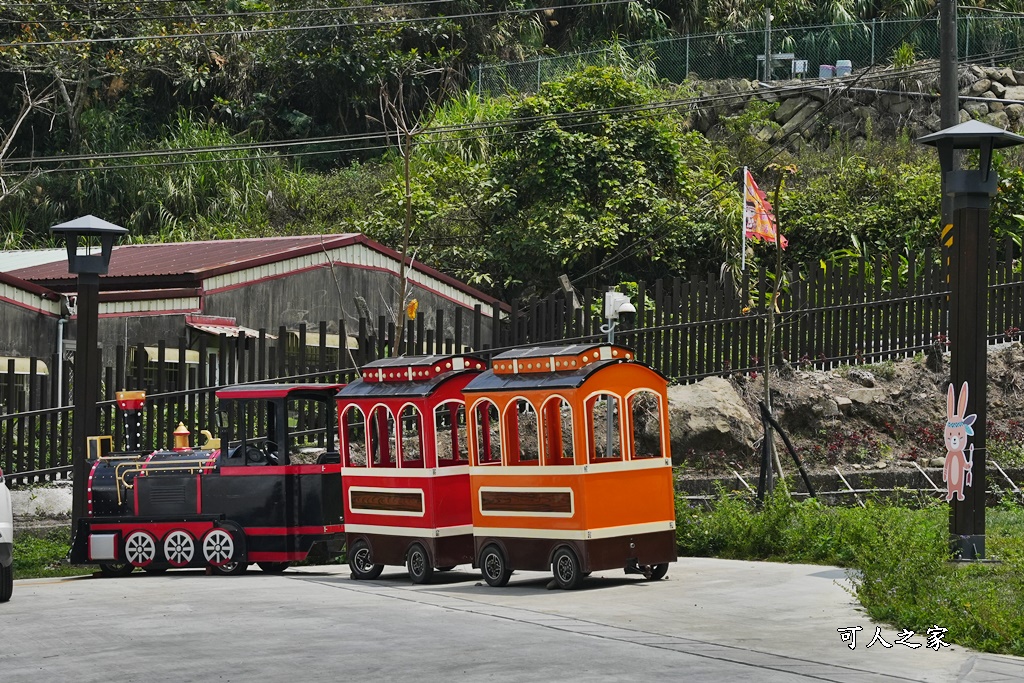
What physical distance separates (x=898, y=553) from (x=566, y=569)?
3075 mm

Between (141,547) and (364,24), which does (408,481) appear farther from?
(364,24)

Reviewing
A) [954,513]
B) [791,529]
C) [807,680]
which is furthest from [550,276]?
[807,680]

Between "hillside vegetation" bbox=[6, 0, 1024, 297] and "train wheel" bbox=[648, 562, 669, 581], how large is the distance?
1504cm

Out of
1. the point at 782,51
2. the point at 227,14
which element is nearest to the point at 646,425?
the point at 782,51

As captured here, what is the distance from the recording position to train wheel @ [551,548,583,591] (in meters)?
12.2

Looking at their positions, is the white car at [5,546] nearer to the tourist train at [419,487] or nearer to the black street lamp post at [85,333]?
the tourist train at [419,487]

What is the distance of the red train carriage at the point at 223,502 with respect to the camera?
14578 mm

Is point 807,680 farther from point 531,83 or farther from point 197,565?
point 531,83

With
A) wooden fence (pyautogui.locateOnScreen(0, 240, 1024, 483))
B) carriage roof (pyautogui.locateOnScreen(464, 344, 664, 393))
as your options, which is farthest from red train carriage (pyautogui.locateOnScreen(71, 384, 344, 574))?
wooden fence (pyautogui.locateOnScreen(0, 240, 1024, 483))

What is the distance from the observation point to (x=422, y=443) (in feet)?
44.4

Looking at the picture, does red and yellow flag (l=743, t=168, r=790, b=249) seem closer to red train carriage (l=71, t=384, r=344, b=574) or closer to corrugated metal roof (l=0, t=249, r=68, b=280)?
red train carriage (l=71, t=384, r=344, b=574)

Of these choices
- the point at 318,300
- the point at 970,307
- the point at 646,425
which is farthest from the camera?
the point at 318,300

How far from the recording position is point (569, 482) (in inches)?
483

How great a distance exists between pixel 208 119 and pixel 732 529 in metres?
30.2
